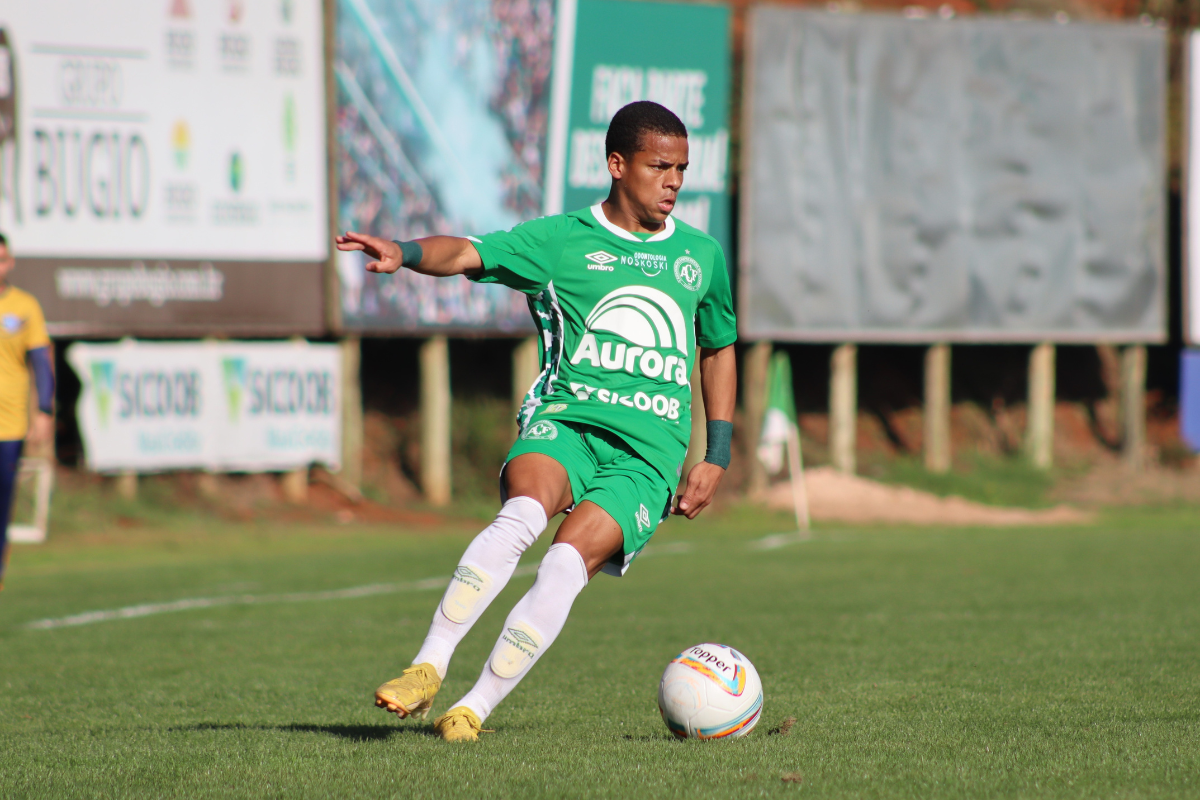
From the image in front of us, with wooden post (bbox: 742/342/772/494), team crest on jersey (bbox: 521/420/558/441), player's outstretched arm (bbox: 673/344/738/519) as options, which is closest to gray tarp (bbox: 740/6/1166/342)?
wooden post (bbox: 742/342/772/494)

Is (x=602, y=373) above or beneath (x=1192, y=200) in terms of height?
beneath

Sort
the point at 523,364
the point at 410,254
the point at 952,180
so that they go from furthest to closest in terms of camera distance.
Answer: the point at 952,180 → the point at 523,364 → the point at 410,254

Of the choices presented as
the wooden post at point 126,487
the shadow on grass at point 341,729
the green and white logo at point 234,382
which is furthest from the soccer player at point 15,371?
the green and white logo at point 234,382

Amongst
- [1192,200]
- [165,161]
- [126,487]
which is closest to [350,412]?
[126,487]

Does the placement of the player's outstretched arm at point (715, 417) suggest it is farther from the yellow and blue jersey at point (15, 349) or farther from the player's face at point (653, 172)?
the yellow and blue jersey at point (15, 349)

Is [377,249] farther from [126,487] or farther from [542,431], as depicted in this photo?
[126,487]

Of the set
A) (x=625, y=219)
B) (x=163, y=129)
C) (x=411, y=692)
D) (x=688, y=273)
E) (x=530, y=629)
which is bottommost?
(x=411, y=692)

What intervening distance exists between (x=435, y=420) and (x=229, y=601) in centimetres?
1108

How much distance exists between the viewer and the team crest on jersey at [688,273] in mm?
5270

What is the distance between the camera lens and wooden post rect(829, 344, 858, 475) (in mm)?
25016

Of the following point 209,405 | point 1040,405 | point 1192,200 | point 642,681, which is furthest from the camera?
point 1040,405

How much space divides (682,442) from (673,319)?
0.45 meters

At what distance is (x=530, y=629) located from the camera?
4.84 m

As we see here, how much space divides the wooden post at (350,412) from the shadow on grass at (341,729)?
634 inches
